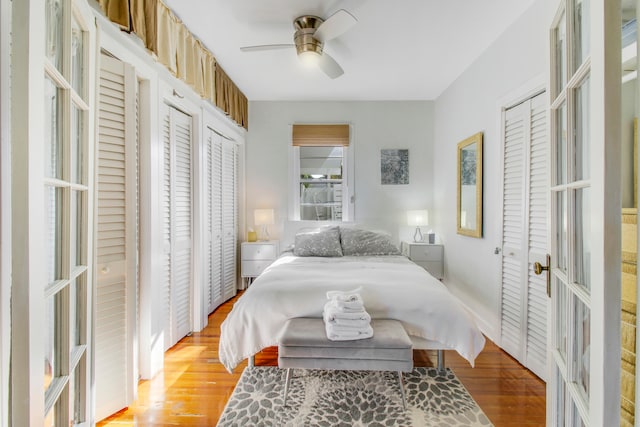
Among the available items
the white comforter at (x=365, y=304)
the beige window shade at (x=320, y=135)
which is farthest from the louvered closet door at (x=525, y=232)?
the beige window shade at (x=320, y=135)

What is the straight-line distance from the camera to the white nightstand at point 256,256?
4.08 metres

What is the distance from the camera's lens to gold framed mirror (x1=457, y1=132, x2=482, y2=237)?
305cm

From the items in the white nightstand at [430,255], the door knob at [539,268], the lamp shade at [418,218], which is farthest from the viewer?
the lamp shade at [418,218]

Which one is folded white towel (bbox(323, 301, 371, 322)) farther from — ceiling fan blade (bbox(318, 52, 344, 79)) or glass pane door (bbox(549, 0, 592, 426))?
ceiling fan blade (bbox(318, 52, 344, 79))

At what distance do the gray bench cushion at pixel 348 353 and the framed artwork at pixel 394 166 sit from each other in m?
2.86

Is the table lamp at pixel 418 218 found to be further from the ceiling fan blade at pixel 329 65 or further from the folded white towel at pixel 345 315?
the folded white towel at pixel 345 315

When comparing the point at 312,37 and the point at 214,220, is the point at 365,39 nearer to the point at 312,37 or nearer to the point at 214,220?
the point at 312,37

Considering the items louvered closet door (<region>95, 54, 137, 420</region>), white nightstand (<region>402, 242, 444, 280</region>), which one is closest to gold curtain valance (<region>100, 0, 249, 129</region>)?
louvered closet door (<region>95, 54, 137, 420</region>)

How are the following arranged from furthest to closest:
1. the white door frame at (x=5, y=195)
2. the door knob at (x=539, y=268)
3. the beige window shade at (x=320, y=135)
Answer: the beige window shade at (x=320, y=135)
the door knob at (x=539, y=268)
the white door frame at (x=5, y=195)

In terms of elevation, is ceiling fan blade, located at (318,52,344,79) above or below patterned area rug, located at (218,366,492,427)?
above

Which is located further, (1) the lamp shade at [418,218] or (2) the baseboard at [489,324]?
(1) the lamp shade at [418,218]

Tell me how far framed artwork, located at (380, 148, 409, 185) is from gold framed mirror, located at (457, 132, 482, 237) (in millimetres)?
950

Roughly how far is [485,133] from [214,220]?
2846 mm

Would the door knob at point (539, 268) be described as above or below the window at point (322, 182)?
below
